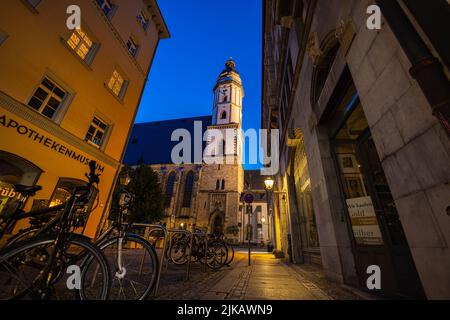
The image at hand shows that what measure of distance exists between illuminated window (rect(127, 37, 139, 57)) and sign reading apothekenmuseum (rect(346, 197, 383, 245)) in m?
14.3

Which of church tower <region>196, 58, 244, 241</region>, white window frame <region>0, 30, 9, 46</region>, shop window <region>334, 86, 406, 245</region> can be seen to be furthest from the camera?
church tower <region>196, 58, 244, 241</region>

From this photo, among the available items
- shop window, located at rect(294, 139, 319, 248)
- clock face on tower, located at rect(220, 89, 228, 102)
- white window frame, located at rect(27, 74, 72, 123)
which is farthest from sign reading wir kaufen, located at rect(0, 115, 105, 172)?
clock face on tower, located at rect(220, 89, 228, 102)

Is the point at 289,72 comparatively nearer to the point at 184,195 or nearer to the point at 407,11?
the point at 407,11

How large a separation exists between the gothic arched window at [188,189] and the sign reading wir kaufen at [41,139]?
29.9 m

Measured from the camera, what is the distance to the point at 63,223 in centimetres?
202

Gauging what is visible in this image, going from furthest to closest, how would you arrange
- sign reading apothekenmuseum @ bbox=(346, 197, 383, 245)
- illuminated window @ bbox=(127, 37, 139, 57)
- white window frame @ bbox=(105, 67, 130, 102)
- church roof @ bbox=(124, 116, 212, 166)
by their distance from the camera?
church roof @ bbox=(124, 116, 212, 166)
illuminated window @ bbox=(127, 37, 139, 57)
white window frame @ bbox=(105, 67, 130, 102)
sign reading apothekenmuseum @ bbox=(346, 197, 383, 245)

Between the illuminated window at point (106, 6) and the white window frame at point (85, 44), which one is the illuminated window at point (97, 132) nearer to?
the white window frame at point (85, 44)

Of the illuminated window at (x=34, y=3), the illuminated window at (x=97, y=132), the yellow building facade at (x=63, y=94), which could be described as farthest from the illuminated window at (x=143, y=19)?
the illuminated window at (x=97, y=132)

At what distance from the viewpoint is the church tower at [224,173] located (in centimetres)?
3462

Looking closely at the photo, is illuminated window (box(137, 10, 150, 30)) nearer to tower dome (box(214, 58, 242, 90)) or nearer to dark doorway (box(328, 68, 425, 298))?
dark doorway (box(328, 68, 425, 298))

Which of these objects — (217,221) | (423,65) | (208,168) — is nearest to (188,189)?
(208,168)

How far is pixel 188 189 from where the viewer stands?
1527 inches

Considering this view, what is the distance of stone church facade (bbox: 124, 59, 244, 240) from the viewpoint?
3516 centimetres
